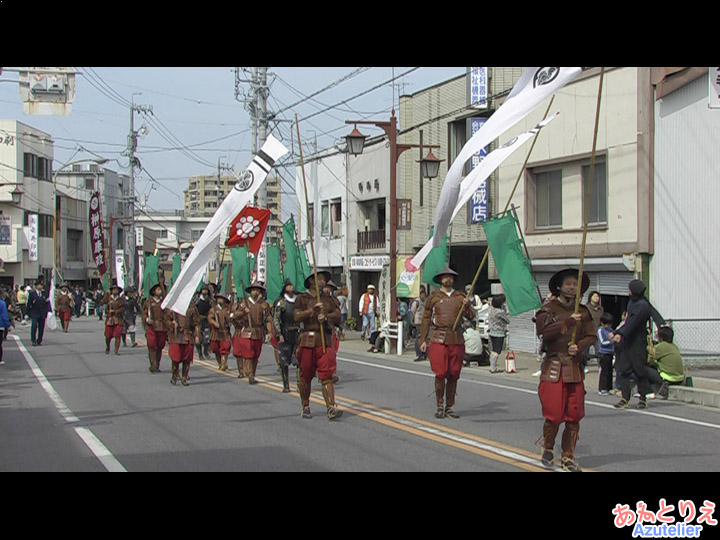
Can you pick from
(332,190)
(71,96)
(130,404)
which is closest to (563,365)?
(130,404)

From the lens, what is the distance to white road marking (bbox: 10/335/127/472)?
27.8 feet

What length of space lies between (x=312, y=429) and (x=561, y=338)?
3.83m

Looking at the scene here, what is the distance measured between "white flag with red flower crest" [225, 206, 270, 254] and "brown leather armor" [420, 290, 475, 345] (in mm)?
7860

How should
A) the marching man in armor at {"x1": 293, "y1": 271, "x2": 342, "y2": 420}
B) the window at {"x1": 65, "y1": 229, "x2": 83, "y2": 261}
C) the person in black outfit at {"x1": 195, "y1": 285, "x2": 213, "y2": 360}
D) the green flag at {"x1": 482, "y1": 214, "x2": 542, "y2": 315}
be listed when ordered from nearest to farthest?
the green flag at {"x1": 482, "y1": 214, "x2": 542, "y2": 315} < the marching man in armor at {"x1": 293, "y1": 271, "x2": 342, "y2": 420} < the person in black outfit at {"x1": 195, "y1": 285, "x2": 213, "y2": 360} < the window at {"x1": 65, "y1": 229, "x2": 83, "y2": 261}

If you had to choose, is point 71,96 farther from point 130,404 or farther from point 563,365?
point 563,365

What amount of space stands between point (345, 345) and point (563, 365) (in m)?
20.3

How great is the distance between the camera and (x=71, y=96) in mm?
15742

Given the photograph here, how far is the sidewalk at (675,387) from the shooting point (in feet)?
43.3

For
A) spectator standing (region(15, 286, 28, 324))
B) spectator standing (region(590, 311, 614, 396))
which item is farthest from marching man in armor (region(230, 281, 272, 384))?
spectator standing (region(15, 286, 28, 324))

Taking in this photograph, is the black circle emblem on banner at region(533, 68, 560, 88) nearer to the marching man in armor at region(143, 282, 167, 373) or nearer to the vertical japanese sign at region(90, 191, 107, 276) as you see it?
the marching man in armor at region(143, 282, 167, 373)

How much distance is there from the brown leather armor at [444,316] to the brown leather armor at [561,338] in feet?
10.5

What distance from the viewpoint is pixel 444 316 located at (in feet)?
37.9

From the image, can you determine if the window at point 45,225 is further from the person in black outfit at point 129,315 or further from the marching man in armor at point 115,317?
the marching man in armor at point 115,317

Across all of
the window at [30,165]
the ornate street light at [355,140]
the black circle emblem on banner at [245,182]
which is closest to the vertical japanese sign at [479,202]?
the ornate street light at [355,140]
